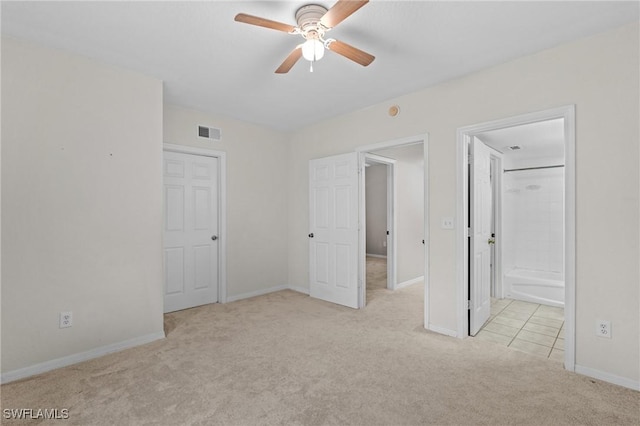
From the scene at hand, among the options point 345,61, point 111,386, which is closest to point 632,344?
point 345,61

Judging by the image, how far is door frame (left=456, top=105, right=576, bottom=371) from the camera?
241 cm

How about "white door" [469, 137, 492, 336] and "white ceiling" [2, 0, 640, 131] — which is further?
"white door" [469, 137, 492, 336]

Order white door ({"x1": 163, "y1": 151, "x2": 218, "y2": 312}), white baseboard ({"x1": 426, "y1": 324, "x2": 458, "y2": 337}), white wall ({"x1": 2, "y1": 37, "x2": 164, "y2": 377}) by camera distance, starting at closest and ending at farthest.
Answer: white wall ({"x1": 2, "y1": 37, "x2": 164, "y2": 377}) < white baseboard ({"x1": 426, "y1": 324, "x2": 458, "y2": 337}) < white door ({"x1": 163, "y1": 151, "x2": 218, "y2": 312})

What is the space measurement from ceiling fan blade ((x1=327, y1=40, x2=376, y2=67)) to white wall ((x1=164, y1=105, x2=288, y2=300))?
103 inches

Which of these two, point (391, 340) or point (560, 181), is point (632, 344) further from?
point (560, 181)

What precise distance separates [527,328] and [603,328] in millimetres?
1153

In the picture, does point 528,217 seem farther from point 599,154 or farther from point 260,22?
point 260,22

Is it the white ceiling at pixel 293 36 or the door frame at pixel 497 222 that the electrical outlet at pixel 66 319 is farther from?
the door frame at pixel 497 222

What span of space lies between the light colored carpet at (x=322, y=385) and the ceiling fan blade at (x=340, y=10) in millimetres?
2401

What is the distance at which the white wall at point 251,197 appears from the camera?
4205 millimetres

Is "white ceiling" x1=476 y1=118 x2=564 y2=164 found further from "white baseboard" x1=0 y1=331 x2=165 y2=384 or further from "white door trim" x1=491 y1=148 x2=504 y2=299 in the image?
"white baseboard" x1=0 y1=331 x2=165 y2=384

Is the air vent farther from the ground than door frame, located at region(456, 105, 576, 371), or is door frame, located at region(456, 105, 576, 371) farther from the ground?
the air vent

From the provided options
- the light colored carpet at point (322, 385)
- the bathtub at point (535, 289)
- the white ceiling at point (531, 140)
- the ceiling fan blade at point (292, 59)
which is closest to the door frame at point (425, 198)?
the light colored carpet at point (322, 385)

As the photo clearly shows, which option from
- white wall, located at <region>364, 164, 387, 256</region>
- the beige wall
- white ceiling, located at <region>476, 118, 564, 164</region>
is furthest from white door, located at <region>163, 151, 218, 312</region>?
white wall, located at <region>364, 164, 387, 256</region>
